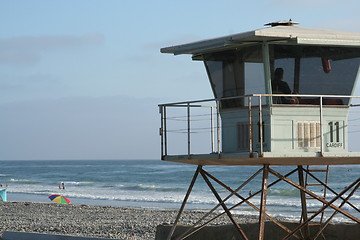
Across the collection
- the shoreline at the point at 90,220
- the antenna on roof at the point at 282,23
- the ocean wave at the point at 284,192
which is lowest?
the ocean wave at the point at 284,192

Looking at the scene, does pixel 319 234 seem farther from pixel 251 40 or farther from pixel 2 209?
pixel 2 209

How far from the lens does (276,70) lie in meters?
14.0

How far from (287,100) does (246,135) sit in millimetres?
1048

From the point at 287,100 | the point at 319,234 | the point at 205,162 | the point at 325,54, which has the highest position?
the point at 325,54

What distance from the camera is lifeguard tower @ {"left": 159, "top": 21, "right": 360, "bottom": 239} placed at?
13570mm

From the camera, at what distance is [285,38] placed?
13.5 meters

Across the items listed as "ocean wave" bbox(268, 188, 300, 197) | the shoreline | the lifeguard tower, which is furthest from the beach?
"ocean wave" bbox(268, 188, 300, 197)

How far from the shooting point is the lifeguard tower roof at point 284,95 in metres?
13.6

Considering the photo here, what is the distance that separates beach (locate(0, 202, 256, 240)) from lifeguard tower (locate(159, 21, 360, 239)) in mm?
10604

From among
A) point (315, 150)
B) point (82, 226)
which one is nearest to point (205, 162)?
point (315, 150)

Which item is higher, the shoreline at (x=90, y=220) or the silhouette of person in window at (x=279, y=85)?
the silhouette of person in window at (x=279, y=85)

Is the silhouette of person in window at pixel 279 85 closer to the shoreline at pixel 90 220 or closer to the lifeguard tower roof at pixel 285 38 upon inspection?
the lifeguard tower roof at pixel 285 38

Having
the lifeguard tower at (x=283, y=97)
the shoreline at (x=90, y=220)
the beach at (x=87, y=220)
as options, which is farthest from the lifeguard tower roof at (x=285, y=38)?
the beach at (x=87, y=220)

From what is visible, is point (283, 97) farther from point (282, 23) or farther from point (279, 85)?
point (282, 23)
